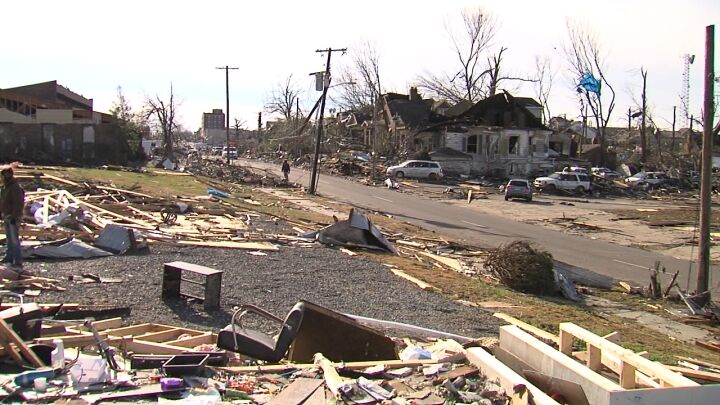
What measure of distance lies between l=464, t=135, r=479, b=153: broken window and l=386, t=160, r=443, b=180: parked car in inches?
465

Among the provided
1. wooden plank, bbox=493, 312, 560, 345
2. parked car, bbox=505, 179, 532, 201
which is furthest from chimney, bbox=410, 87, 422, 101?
wooden plank, bbox=493, 312, 560, 345

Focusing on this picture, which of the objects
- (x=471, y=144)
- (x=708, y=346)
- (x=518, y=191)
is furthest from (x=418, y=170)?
(x=708, y=346)

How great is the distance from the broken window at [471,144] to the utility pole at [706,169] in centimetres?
5354

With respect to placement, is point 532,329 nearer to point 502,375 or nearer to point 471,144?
point 502,375

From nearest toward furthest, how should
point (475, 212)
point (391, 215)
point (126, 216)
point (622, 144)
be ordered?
point (126, 216) → point (391, 215) → point (475, 212) → point (622, 144)

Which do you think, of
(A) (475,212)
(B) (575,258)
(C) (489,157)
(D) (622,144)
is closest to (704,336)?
(B) (575,258)

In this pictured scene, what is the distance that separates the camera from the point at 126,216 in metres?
19.9

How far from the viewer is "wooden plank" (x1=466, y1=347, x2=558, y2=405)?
5402mm

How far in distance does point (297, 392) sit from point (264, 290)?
602 centimetres

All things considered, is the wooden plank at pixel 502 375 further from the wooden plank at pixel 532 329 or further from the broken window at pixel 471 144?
the broken window at pixel 471 144

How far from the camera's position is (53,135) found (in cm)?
4697

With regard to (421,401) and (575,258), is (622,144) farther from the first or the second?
(421,401)

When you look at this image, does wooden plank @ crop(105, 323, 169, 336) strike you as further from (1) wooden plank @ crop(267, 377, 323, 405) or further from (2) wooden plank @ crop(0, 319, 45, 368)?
(1) wooden plank @ crop(267, 377, 323, 405)

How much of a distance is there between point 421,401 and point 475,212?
Answer: 107 feet
